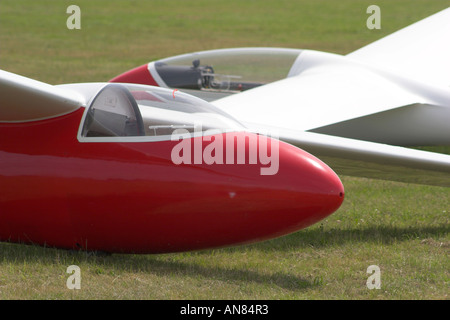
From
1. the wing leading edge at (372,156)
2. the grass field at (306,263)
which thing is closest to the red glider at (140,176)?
the grass field at (306,263)

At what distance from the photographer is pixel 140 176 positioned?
590 centimetres

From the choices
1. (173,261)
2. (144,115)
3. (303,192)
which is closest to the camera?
(303,192)

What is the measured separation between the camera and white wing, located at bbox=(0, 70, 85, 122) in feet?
19.8

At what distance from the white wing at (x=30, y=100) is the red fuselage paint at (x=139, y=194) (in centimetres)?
7

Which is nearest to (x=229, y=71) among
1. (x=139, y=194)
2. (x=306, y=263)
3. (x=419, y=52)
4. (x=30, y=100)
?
(x=419, y=52)

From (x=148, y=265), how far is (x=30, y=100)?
174 centimetres

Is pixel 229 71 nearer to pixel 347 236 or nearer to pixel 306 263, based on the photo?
pixel 347 236

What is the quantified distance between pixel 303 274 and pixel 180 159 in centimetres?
147

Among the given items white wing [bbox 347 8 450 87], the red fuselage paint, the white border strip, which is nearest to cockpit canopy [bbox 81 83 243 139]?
the red fuselage paint

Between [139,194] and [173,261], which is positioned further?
[173,261]

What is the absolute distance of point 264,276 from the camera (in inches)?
239

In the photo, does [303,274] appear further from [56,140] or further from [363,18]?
[363,18]

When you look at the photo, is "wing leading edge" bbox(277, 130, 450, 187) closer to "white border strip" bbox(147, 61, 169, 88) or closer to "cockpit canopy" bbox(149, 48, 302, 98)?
"cockpit canopy" bbox(149, 48, 302, 98)

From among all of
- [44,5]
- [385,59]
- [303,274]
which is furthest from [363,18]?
[303,274]
